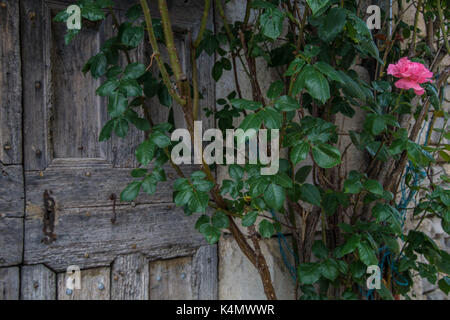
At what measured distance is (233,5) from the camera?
1.63 meters

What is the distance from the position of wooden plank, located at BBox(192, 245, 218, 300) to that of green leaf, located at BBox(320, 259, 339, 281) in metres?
0.51

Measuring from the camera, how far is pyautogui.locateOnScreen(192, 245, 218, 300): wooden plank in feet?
5.34

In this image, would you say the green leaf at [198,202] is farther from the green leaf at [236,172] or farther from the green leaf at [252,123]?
the green leaf at [252,123]

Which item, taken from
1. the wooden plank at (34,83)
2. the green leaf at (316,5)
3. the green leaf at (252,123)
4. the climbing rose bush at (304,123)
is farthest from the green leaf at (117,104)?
the green leaf at (316,5)

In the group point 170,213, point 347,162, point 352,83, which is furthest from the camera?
point 347,162

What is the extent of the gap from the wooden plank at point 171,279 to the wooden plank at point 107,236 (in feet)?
0.14

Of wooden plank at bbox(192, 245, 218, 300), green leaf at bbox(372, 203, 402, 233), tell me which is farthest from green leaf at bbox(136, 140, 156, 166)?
green leaf at bbox(372, 203, 402, 233)

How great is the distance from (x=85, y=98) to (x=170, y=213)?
1.84 feet

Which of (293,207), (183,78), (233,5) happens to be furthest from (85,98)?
(293,207)

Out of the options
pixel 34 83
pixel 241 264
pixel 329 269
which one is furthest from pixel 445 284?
pixel 34 83

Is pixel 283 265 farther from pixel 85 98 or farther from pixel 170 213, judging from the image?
pixel 85 98

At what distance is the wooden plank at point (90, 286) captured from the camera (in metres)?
1.37

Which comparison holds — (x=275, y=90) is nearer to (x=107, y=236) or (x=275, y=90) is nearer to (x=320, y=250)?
(x=320, y=250)

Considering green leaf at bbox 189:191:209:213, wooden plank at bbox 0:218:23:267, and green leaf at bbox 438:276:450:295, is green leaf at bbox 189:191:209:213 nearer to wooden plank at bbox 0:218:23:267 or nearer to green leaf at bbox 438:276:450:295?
wooden plank at bbox 0:218:23:267
